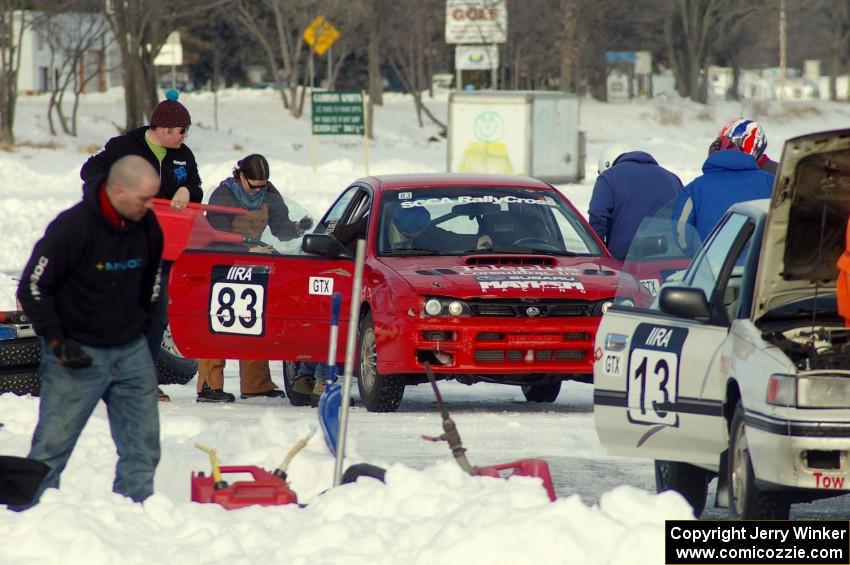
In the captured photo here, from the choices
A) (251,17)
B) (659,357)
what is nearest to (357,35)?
(251,17)

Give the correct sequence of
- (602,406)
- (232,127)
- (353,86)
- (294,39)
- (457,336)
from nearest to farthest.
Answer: (602,406) < (457,336) < (232,127) < (294,39) < (353,86)

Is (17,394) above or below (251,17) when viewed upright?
below

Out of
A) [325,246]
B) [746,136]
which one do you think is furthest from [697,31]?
[746,136]

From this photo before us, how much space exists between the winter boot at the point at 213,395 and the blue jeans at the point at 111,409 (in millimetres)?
5047

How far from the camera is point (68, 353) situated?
645 centimetres

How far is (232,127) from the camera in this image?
2301 inches

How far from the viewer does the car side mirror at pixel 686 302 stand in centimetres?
701

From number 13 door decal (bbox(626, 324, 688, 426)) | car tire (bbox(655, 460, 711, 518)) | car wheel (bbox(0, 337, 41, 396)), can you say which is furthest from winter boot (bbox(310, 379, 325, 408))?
number 13 door decal (bbox(626, 324, 688, 426))

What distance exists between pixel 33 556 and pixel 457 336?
5.04 m

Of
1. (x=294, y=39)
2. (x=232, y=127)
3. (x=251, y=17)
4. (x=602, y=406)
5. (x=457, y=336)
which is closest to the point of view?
(x=602, y=406)

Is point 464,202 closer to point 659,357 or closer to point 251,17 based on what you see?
point 659,357

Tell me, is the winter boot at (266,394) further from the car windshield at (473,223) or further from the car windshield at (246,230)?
the car windshield at (473,223)

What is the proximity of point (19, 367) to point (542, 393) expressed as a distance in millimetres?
3677

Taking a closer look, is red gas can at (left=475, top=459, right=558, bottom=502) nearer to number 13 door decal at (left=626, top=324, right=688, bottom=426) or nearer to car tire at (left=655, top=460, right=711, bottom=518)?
number 13 door decal at (left=626, top=324, right=688, bottom=426)
